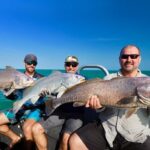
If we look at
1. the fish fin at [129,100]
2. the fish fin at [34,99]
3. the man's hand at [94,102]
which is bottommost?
the fish fin at [34,99]

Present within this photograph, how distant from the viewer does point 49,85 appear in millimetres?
6629

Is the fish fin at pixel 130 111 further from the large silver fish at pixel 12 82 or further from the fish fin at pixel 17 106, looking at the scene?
the large silver fish at pixel 12 82

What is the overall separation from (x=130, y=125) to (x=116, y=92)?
59 centimetres

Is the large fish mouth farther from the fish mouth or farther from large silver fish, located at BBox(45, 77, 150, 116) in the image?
the fish mouth

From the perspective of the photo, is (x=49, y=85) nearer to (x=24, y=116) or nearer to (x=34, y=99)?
(x=34, y=99)

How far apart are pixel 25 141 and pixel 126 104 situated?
7.93ft

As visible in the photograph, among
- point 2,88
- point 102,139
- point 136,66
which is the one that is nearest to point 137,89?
point 136,66

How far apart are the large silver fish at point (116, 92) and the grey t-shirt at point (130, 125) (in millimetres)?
300

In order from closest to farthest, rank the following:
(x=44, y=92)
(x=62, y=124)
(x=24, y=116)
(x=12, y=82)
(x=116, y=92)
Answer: (x=116, y=92) → (x=62, y=124) → (x=44, y=92) → (x=24, y=116) → (x=12, y=82)

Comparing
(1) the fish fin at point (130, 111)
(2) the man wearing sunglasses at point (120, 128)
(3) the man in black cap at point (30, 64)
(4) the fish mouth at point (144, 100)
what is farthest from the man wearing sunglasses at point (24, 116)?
(4) the fish mouth at point (144, 100)

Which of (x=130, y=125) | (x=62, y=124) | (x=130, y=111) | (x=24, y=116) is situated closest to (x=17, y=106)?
(x=24, y=116)

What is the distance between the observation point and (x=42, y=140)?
6.33 metres

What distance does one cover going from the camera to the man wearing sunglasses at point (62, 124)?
6134 mm

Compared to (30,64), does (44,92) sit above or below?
below
